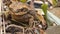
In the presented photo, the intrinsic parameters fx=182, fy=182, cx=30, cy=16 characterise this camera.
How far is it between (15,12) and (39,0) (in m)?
0.56

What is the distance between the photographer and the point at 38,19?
100 cm

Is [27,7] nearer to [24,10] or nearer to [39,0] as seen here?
[24,10]

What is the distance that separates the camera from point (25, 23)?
Result: 3.30 feet

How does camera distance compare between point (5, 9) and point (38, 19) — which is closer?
point (38, 19)

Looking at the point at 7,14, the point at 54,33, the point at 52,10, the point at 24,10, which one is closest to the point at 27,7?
the point at 24,10

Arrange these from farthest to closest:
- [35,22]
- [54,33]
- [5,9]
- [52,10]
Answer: [52,10], [5,9], [35,22], [54,33]

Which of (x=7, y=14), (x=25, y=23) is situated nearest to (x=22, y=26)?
(x=25, y=23)

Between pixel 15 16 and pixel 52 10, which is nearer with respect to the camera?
pixel 15 16

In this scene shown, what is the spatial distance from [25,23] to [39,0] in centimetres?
56

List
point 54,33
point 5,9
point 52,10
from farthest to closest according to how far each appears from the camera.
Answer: point 52,10 → point 5,9 → point 54,33

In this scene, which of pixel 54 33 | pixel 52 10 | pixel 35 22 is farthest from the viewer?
pixel 52 10

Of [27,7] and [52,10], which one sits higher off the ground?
[27,7]

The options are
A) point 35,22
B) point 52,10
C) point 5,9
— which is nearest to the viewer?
point 35,22

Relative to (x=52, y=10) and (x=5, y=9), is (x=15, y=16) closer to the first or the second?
(x=5, y=9)
